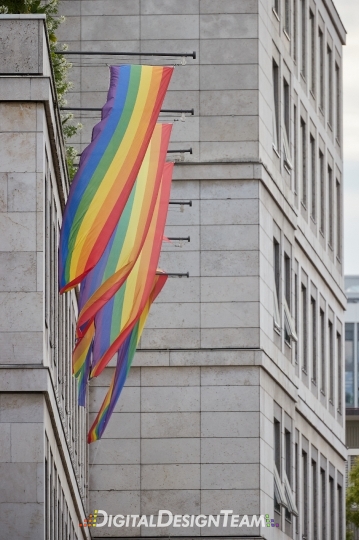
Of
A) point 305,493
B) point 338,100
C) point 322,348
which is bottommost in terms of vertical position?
point 305,493

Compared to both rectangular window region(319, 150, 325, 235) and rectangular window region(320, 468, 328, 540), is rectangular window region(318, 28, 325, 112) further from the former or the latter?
rectangular window region(320, 468, 328, 540)

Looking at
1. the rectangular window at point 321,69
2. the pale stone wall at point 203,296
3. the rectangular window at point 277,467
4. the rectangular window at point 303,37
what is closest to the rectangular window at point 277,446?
the rectangular window at point 277,467

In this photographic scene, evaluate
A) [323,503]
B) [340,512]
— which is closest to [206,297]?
[323,503]

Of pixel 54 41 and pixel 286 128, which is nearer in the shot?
pixel 54 41

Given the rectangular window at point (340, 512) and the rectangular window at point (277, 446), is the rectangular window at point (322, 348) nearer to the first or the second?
the rectangular window at point (340, 512)

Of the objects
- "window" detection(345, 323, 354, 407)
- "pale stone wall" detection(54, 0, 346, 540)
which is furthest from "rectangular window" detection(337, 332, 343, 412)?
"window" detection(345, 323, 354, 407)

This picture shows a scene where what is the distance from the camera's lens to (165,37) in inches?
2108

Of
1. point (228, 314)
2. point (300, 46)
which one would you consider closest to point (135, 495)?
point (228, 314)

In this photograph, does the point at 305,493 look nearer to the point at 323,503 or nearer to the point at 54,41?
the point at 323,503

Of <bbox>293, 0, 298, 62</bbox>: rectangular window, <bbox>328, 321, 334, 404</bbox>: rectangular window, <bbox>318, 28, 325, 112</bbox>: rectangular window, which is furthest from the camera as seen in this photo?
<bbox>328, 321, 334, 404</bbox>: rectangular window

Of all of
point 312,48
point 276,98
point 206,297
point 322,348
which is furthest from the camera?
point 322,348

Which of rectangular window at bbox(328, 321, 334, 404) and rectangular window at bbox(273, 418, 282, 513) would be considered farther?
rectangular window at bbox(328, 321, 334, 404)

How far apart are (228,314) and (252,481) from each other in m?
4.16

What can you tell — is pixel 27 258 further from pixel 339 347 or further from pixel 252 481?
pixel 339 347
